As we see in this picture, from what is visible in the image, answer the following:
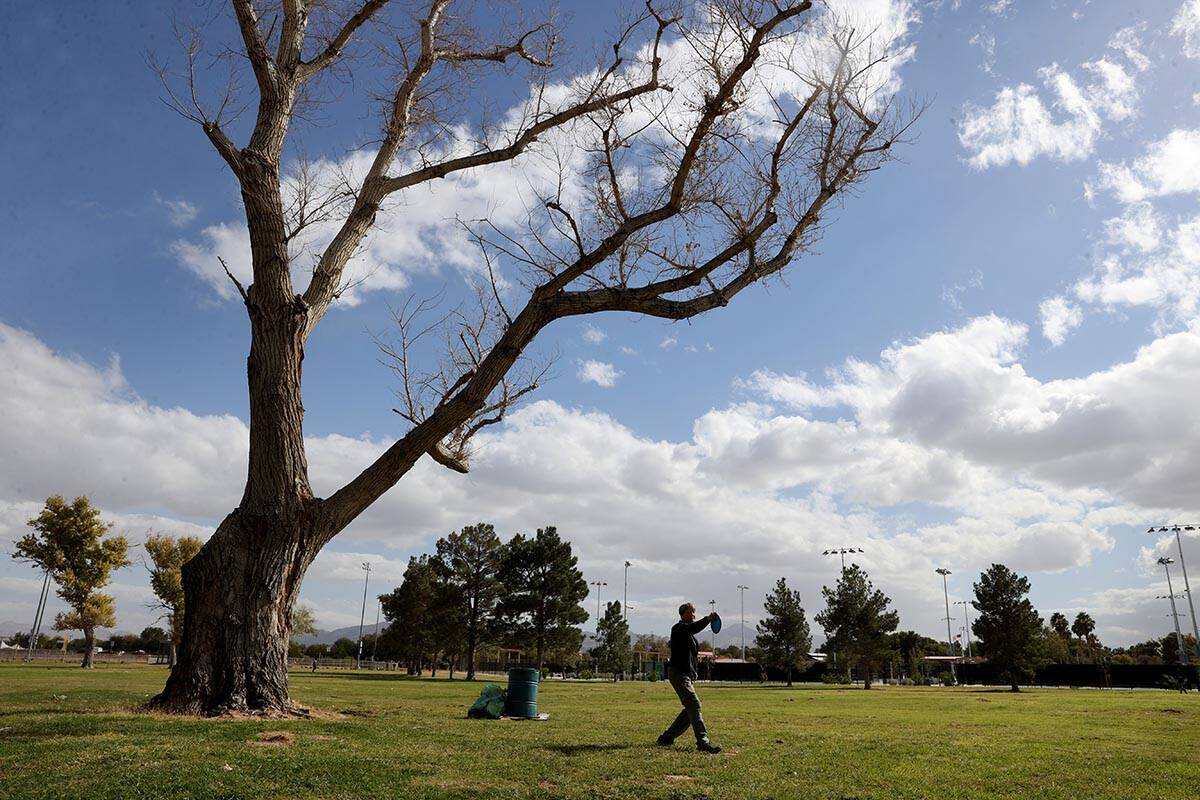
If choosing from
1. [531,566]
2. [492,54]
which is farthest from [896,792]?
[531,566]

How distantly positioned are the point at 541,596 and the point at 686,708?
1715 inches

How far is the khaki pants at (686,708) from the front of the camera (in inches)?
341

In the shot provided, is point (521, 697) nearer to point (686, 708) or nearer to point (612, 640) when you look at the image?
point (686, 708)

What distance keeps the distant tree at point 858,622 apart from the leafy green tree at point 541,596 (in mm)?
17525

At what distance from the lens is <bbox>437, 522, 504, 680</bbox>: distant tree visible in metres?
50.7

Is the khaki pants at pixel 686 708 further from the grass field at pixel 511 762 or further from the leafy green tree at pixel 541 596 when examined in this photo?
the leafy green tree at pixel 541 596

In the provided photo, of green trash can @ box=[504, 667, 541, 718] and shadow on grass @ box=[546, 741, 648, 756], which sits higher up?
green trash can @ box=[504, 667, 541, 718]

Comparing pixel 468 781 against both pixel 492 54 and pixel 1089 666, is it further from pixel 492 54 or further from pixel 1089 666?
pixel 1089 666

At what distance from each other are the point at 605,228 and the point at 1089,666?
68159 mm

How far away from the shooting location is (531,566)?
51312mm

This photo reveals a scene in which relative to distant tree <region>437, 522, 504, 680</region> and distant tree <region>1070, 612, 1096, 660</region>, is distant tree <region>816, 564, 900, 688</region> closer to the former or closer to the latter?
distant tree <region>437, 522, 504, 680</region>

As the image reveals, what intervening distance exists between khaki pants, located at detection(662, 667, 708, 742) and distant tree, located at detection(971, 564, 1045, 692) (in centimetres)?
4616

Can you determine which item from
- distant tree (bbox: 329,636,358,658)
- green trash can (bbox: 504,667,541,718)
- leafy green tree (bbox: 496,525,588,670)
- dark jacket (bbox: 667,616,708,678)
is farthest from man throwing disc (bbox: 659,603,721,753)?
distant tree (bbox: 329,636,358,658)

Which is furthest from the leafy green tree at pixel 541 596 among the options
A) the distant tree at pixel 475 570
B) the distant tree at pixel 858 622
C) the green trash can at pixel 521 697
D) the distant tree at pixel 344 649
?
the distant tree at pixel 344 649
